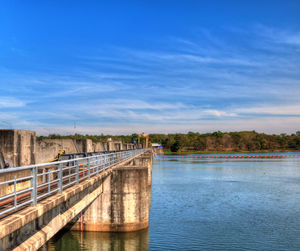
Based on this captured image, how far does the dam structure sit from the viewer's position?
8.27 meters

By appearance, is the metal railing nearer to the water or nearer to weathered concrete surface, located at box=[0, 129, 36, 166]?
weathered concrete surface, located at box=[0, 129, 36, 166]

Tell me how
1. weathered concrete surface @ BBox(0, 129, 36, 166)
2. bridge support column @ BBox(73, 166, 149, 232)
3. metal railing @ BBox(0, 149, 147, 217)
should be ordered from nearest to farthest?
metal railing @ BBox(0, 149, 147, 217) → weathered concrete surface @ BBox(0, 129, 36, 166) → bridge support column @ BBox(73, 166, 149, 232)

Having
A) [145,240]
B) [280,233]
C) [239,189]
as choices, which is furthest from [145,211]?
[239,189]

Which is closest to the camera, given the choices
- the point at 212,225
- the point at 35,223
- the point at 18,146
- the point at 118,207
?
the point at 35,223

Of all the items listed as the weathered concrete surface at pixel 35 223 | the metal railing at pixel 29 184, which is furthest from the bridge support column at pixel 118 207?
the weathered concrete surface at pixel 35 223

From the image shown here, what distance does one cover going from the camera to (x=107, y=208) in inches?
818

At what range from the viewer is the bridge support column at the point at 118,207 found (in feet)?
68.0

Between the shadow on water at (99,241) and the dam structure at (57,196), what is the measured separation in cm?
40

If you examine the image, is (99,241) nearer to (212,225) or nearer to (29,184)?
(29,184)

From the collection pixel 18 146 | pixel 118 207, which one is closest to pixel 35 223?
pixel 18 146

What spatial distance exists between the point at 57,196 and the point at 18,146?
270 inches

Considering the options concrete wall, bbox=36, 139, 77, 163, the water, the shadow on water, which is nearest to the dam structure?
concrete wall, bbox=36, 139, 77, 163

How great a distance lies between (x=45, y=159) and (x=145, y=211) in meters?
10.5

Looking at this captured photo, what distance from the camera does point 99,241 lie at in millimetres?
19859
